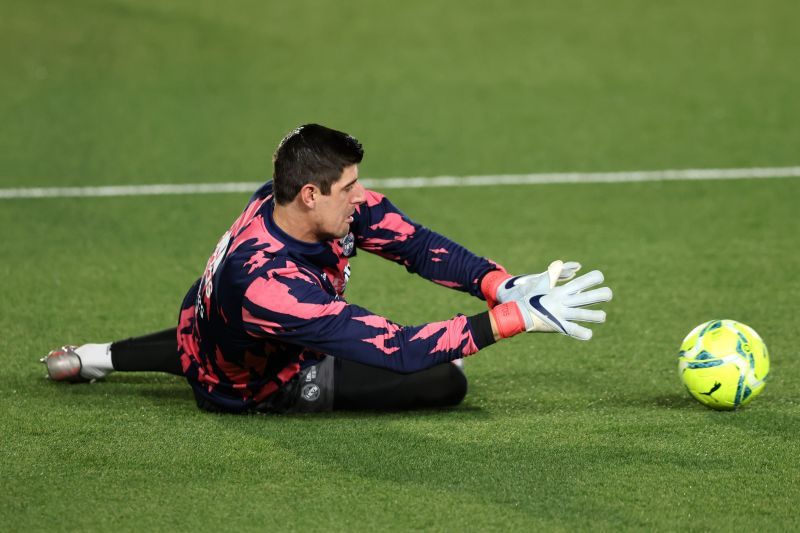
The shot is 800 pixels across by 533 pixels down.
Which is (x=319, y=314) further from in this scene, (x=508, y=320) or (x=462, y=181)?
(x=462, y=181)

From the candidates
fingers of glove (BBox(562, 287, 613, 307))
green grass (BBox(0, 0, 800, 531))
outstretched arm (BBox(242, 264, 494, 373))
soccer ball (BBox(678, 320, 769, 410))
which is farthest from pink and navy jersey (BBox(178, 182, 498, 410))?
soccer ball (BBox(678, 320, 769, 410))

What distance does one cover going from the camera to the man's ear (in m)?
4.37

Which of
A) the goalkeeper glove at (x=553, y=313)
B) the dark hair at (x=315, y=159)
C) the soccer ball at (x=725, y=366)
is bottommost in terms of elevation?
the soccer ball at (x=725, y=366)

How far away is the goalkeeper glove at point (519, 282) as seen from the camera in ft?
14.5

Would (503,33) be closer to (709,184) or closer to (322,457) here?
(709,184)

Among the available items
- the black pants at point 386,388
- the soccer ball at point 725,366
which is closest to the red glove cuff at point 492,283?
the black pants at point 386,388

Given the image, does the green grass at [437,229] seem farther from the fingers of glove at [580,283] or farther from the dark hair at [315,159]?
the dark hair at [315,159]

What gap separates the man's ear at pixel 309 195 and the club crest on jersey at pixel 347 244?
15.3 inches

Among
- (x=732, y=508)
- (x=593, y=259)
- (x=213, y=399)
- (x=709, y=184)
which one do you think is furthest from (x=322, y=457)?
(x=709, y=184)

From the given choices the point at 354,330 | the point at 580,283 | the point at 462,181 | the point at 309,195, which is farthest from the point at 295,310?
the point at 462,181

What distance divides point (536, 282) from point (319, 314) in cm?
84

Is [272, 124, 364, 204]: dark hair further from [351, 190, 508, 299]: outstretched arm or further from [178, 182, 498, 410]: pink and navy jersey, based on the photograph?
[351, 190, 508, 299]: outstretched arm

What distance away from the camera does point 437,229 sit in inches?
295

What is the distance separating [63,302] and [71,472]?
2.22 metres
